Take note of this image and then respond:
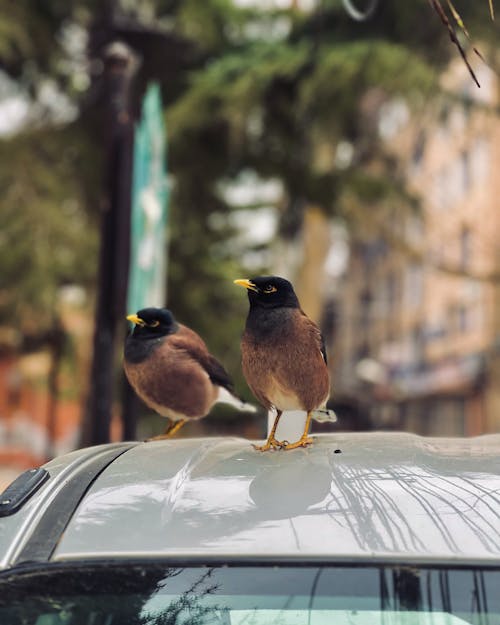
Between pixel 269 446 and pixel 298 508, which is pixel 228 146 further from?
pixel 298 508

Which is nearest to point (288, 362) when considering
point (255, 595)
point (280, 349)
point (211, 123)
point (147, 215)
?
point (280, 349)

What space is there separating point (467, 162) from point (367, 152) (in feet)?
Answer: 68.9

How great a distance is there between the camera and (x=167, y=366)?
3270 millimetres

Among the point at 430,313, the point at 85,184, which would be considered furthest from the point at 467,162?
the point at 85,184

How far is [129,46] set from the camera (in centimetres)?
702

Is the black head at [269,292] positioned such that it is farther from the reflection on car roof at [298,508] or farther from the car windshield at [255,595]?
the car windshield at [255,595]

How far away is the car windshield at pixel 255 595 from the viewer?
4.76ft

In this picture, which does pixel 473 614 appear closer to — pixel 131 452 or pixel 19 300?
pixel 131 452

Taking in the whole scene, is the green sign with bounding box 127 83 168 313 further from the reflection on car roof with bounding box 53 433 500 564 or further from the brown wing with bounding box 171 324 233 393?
the reflection on car roof with bounding box 53 433 500 564

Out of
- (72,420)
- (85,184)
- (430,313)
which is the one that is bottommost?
(72,420)

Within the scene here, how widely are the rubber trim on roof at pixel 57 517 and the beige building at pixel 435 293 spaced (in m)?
12.9

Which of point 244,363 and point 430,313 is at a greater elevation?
point 244,363

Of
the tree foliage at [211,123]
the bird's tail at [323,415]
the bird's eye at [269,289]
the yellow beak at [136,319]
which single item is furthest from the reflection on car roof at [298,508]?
the tree foliage at [211,123]

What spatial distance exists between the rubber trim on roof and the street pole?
4.06 meters
